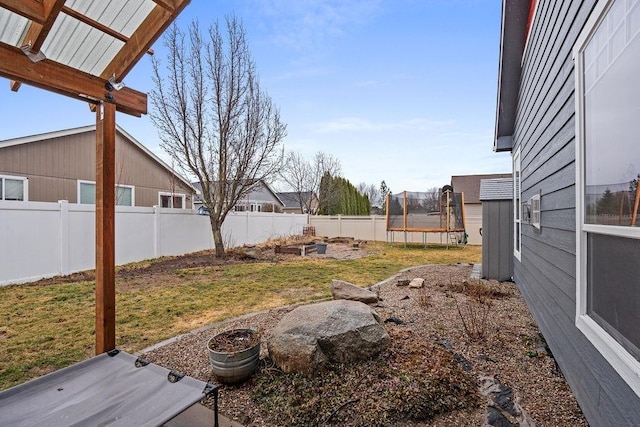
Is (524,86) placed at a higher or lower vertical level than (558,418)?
higher

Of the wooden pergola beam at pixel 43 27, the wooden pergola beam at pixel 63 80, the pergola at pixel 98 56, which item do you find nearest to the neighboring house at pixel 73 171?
the pergola at pixel 98 56

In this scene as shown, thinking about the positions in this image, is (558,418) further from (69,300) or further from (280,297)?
(69,300)

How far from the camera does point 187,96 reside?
29.3ft

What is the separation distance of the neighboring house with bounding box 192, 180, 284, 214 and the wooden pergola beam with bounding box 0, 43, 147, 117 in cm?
714

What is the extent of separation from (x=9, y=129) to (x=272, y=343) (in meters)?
11.5

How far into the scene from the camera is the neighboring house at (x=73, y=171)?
→ 9109 millimetres

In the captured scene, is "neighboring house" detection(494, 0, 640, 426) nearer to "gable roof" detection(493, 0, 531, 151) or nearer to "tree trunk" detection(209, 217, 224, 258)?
"gable roof" detection(493, 0, 531, 151)

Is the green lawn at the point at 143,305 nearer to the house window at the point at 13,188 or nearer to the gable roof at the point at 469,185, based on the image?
the house window at the point at 13,188

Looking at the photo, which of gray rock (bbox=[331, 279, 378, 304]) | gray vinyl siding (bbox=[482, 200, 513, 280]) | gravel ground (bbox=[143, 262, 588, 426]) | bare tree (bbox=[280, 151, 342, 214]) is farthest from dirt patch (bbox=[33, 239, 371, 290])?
bare tree (bbox=[280, 151, 342, 214])

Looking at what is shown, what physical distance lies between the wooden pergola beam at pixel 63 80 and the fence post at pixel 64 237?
5.24 m

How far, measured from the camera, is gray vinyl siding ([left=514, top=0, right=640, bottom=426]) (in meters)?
1.69

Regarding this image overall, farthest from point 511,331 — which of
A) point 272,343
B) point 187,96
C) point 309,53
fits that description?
point 187,96

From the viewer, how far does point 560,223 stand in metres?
2.55

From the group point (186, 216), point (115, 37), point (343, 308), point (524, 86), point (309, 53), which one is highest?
point (309, 53)
